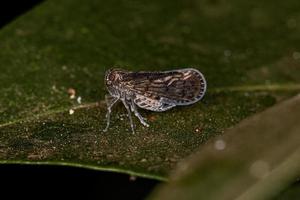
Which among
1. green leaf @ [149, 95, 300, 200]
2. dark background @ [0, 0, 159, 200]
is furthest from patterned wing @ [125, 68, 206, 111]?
green leaf @ [149, 95, 300, 200]

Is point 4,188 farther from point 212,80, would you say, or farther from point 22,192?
point 212,80

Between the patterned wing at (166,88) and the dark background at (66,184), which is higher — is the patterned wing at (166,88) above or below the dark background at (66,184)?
above

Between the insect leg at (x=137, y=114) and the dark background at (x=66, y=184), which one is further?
the dark background at (x=66, y=184)

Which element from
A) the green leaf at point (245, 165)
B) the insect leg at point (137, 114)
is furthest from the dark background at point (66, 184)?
the green leaf at point (245, 165)

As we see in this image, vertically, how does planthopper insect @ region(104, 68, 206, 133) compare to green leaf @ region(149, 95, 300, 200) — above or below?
above

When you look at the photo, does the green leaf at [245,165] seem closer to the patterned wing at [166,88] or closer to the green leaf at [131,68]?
the green leaf at [131,68]

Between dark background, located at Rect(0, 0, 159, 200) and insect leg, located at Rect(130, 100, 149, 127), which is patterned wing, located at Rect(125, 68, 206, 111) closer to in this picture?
insect leg, located at Rect(130, 100, 149, 127)

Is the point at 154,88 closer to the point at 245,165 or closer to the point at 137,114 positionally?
the point at 137,114
